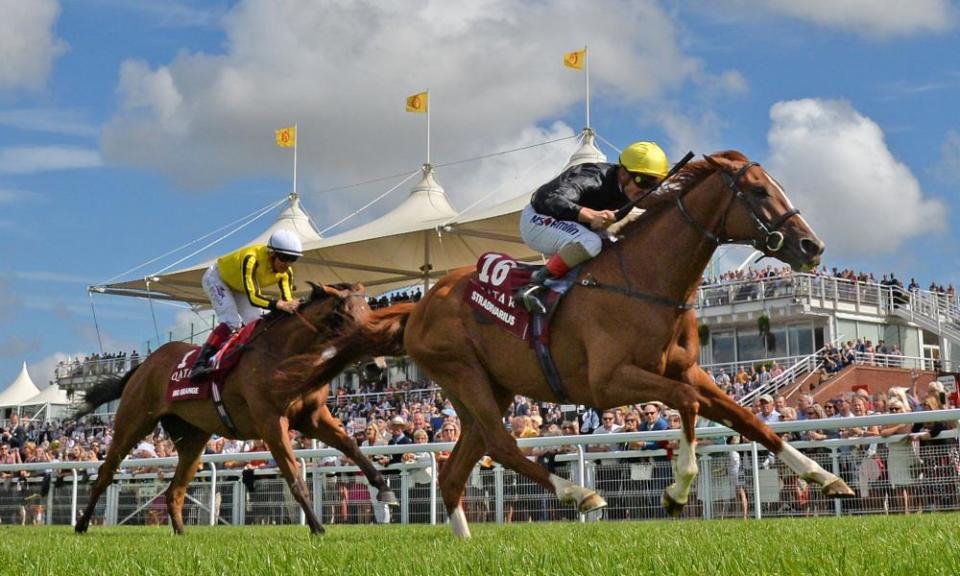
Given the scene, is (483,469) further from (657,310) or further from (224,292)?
(657,310)

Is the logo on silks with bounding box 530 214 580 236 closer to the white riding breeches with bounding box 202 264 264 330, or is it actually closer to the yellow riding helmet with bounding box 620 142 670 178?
the yellow riding helmet with bounding box 620 142 670 178

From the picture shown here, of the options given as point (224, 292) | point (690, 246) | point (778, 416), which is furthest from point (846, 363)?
point (690, 246)

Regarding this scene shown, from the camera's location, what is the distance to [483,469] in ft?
41.2

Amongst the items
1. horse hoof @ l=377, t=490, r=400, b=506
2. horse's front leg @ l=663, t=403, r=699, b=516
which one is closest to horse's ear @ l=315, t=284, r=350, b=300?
horse hoof @ l=377, t=490, r=400, b=506

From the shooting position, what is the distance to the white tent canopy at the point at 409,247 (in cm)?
2702

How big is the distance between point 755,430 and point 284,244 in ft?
16.5

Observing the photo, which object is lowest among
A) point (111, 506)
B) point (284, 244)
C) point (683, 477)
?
point (111, 506)

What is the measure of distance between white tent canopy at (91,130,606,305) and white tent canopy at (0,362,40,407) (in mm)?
20166

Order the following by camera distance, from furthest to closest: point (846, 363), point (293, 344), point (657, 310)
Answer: point (846, 363)
point (293, 344)
point (657, 310)

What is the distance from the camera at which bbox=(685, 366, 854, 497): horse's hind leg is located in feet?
20.0

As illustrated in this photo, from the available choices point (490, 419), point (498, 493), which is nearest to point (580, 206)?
point (490, 419)

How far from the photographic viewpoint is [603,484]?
11.9 metres

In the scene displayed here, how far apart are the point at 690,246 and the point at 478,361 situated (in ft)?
5.51

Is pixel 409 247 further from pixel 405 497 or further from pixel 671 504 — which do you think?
pixel 671 504
